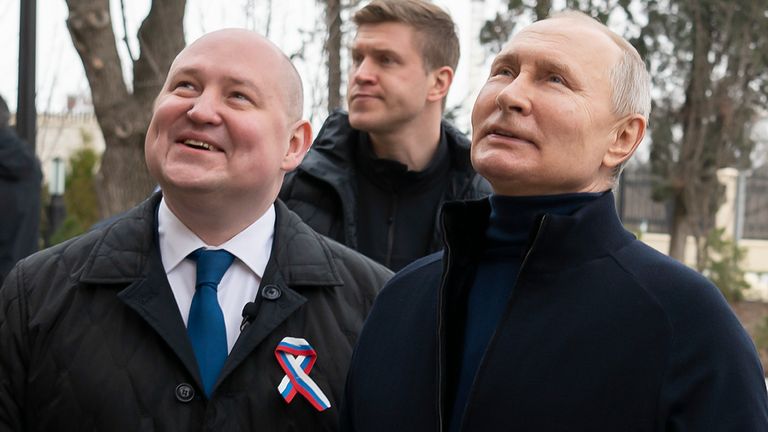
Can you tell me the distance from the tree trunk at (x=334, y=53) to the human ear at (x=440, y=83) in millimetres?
3162

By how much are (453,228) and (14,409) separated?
1059 mm

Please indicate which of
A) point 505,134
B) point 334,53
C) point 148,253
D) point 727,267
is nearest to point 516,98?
point 505,134

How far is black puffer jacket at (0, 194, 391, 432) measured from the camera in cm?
255

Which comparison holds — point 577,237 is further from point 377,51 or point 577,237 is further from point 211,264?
point 377,51

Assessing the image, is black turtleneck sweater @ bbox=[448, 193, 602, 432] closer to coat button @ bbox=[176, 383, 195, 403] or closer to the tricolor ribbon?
the tricolor ribbon

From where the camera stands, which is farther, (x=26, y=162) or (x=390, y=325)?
(x=26, y=162)

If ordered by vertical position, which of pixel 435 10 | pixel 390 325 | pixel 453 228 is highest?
pixel 435 10

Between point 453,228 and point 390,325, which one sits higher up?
point 453,228

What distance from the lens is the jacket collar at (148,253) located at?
2.69 metres

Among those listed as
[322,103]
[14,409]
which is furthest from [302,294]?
[322,103]

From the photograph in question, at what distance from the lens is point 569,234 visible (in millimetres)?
2277

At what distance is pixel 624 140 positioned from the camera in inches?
96.6

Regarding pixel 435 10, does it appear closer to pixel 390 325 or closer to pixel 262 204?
pixel 262 204

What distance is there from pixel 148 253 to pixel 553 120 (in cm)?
104
